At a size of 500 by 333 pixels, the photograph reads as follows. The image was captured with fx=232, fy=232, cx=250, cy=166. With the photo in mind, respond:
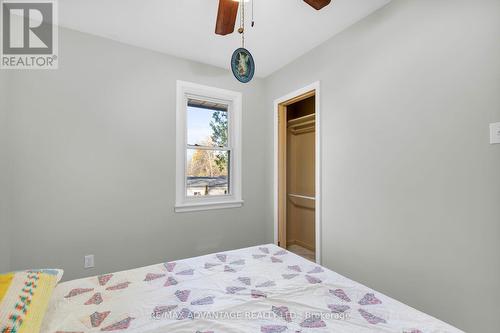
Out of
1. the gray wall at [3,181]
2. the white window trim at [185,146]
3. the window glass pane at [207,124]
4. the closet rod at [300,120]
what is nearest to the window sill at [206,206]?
the white window trim at [185,146]

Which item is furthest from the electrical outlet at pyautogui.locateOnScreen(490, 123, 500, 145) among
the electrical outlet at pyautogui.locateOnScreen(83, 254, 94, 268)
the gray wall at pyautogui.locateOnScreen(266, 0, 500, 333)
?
the electrical outlet at pyautogui.locateOnScreen(83, 254, 94, 268)

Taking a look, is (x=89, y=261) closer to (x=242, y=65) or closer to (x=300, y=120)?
(x=242, y=65)

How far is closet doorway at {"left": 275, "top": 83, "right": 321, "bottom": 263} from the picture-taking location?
312 centimetres

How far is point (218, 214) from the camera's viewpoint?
2939 millimetres

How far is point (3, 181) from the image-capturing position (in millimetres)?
1822

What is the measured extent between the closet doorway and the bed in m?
1.63

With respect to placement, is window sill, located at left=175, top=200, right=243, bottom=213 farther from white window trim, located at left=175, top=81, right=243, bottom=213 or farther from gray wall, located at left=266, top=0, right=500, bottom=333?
gray wall, located at left=266, top=0, right=500, bottom=333

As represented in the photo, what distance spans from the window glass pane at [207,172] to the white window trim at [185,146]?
0.07 m

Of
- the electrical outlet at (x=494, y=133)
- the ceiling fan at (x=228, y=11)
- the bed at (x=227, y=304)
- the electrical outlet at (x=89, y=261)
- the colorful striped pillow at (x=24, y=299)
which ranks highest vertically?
the ceiling fan at (x=228, y=11)

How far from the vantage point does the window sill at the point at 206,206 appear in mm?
2702

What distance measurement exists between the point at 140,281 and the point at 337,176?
186 centimetres

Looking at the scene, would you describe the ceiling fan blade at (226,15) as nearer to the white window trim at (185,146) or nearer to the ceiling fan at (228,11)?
the ceiling fan at (228,11)

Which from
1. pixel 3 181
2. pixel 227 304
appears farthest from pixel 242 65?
pixel 3 181

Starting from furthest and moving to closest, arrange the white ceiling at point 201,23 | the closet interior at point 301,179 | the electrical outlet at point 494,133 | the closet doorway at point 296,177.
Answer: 1. the closet interior at point 301,179
2. the closet doorway at point 296,177
3. the white ceiling at point 201,23
4. the electrical outlet at point 494,133
